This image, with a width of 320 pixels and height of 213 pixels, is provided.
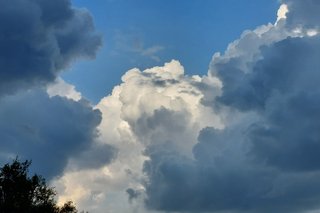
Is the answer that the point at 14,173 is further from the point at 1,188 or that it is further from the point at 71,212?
the point at 71,212

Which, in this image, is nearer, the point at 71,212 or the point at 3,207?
the point at 3,207

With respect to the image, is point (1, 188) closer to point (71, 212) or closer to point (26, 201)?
point (26, 201)

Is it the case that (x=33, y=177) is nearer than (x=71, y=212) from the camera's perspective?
Yes

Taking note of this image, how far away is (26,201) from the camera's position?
10669 centimetres

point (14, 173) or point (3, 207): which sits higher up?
point (14, 173)

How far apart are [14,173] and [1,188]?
4.18 meters

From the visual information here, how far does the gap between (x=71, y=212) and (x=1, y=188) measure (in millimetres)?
23065

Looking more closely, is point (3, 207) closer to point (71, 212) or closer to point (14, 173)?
point (14, 173)

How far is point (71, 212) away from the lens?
12381 centimetres

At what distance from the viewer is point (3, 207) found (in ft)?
336

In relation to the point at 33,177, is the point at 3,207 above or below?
below

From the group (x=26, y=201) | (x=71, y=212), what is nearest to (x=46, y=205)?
(x=26, y=201)

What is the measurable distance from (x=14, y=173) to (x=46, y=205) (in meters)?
10.0

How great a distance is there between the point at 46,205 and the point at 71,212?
15945 millimetres
